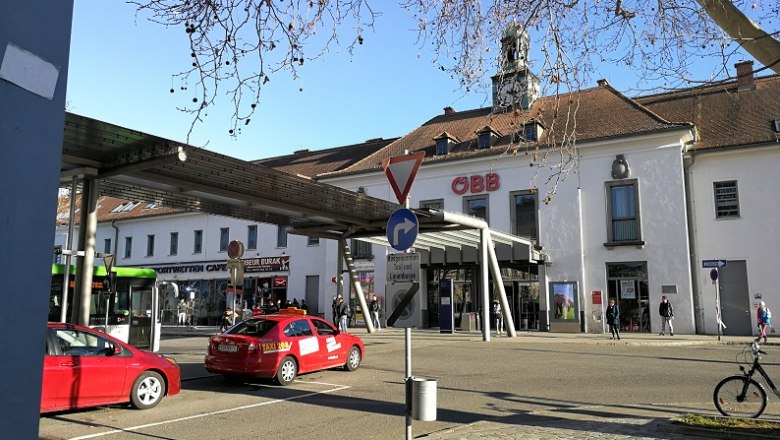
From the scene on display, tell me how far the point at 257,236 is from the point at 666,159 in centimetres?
2678

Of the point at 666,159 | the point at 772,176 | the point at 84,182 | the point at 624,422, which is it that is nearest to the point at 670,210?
the point at 666,159

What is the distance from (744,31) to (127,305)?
1676 cm

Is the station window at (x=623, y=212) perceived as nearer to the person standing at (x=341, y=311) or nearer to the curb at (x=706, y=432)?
the person standing at (x=341, y=311)

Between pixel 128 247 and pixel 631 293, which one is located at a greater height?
pixel 128 247

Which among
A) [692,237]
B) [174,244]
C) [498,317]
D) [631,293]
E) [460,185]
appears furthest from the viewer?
[174,244]

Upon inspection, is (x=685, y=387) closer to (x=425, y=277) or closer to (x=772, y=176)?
(x=772, y=176)

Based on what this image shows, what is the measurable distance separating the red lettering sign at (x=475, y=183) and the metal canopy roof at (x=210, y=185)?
9.87 m

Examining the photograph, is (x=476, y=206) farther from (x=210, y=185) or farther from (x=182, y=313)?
(x=182, y=313)

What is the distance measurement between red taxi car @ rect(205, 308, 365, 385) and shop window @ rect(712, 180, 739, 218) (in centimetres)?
2180

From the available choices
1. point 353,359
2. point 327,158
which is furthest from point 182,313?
point 353,359

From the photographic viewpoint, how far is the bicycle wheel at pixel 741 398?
8227 millimetres

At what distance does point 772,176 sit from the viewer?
27016 millimetres

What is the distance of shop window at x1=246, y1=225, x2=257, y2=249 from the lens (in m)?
42.9

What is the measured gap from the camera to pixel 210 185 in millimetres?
15719
